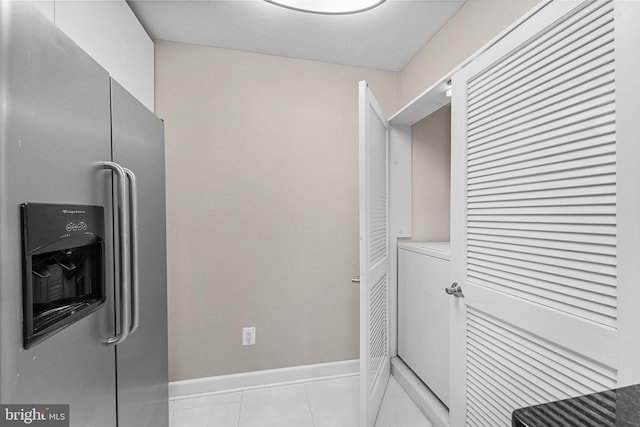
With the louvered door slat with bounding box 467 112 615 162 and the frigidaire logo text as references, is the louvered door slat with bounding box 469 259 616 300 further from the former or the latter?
the frigidaire logo text

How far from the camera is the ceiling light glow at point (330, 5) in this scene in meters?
1.38

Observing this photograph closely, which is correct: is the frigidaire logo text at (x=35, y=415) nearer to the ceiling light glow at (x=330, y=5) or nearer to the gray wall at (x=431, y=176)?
the ceiling light glow at (x=330, y=5)

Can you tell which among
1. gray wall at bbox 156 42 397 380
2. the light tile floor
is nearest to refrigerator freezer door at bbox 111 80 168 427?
Answer: the light tile floor

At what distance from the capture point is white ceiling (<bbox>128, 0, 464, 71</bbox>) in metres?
1.55

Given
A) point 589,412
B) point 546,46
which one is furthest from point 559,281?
point 546,46

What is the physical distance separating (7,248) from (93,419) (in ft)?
1.72

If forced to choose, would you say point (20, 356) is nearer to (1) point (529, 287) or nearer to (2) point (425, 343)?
(1) point (529, 287)

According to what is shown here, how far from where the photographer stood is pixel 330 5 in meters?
1.41

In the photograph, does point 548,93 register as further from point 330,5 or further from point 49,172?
point 49,172

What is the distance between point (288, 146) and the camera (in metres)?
2.04

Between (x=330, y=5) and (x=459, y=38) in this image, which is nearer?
(x=330, y=5)

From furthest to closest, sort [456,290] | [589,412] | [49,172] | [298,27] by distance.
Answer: [298,27] < [456,290] < [49,172] < [589,412]

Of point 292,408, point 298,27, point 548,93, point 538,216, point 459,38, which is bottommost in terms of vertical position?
point 292,408

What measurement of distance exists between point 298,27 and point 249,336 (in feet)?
6.48
